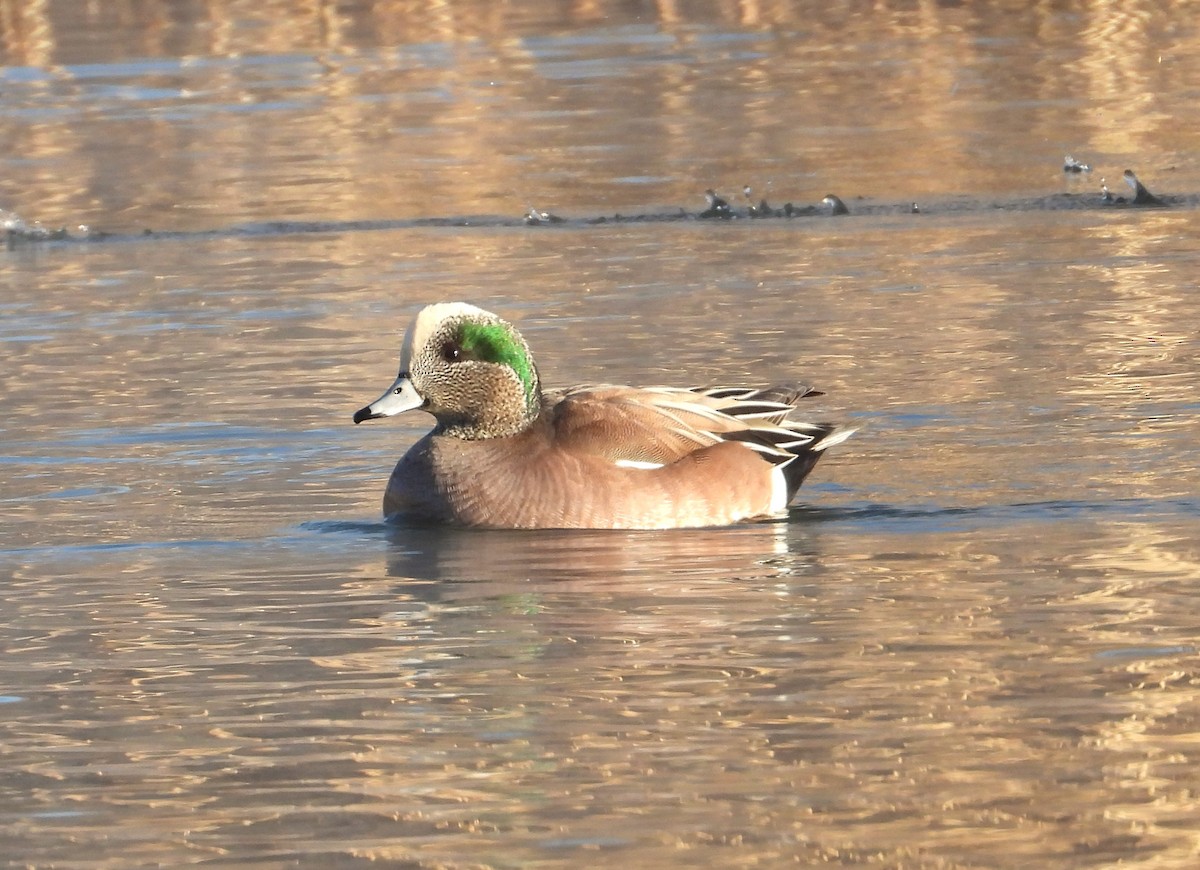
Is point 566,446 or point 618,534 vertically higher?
point 566,446

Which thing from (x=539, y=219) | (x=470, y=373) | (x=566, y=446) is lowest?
(x=539, y=219)

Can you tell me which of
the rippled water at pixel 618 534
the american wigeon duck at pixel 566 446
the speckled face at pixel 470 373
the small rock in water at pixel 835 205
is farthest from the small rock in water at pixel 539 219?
the speckled face at pixel 470 373

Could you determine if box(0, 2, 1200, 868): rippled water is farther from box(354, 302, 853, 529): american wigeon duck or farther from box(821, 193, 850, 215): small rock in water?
box(821, 193, 850, 215): small rock in water

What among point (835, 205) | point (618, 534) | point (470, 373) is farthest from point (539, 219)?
point (618, 534)

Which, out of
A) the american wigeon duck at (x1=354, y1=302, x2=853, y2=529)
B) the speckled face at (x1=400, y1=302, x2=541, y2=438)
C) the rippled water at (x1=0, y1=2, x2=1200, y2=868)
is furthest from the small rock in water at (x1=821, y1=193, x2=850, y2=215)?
the speckled face at (x1=400, y1=302, x2=541, y2=438)

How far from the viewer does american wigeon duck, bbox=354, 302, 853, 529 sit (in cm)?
874

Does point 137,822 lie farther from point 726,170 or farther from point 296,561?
point 726,170

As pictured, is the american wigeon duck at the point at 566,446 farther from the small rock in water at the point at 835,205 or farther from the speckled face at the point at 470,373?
the small rock in water at the point at 835,205

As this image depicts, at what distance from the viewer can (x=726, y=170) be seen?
18328mm

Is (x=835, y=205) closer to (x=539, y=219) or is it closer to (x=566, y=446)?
(x=539, y=219)

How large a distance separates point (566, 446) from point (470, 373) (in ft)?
1.65

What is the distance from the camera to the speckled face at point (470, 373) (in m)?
9.04

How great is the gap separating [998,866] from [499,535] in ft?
13.3

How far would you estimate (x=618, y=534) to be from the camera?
8.66m
